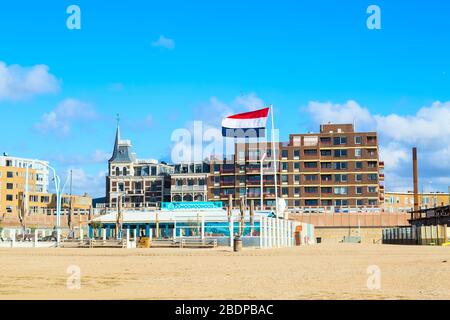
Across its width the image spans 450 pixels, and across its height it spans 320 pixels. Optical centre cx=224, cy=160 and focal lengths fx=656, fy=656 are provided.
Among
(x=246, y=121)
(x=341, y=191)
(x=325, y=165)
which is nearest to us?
(x=246, y=121)

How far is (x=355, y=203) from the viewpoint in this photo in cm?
12638

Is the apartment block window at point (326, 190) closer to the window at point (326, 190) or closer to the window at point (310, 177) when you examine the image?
the window at point (326, 190)

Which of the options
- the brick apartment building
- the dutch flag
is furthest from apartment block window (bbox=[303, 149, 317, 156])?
the dutch flag

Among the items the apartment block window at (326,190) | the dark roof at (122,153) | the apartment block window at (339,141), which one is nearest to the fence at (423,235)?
the apartment block window at (326,190)

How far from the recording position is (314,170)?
127062 mm

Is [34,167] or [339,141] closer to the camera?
[339,141]

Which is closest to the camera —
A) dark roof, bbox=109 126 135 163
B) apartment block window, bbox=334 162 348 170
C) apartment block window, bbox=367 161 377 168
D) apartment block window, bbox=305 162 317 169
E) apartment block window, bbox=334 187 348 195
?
apartment block window, bbox=367 161 377 168

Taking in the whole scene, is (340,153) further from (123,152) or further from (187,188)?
(123,152)

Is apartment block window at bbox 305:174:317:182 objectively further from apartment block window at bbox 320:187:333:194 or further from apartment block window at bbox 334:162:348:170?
apartment block window at bbox 334:162:348:170

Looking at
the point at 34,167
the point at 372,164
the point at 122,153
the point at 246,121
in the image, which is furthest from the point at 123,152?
the point at 246,121

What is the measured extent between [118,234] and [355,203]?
239 ft

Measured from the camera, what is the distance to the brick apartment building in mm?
126062
